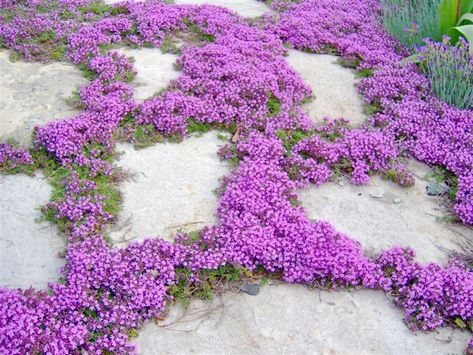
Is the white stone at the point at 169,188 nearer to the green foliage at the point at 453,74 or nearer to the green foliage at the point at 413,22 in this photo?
the green foliage at the point at 453,74

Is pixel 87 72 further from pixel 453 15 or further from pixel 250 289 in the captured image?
pixel 453 15

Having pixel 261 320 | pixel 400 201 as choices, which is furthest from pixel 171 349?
pixel 400 201

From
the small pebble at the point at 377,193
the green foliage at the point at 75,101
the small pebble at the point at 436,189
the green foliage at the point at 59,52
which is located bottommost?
the small pebble at the point at 377,193

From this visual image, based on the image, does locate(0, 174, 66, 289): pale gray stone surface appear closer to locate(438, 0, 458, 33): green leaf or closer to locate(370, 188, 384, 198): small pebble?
locate(370, 188, 384, 198): small pebble

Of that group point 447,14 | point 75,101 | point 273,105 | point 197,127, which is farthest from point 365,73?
point 75,101

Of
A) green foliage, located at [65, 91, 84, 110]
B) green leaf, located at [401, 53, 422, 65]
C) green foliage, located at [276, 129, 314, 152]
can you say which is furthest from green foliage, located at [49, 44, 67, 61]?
green leaf, located at [401, 53, 422, 65]

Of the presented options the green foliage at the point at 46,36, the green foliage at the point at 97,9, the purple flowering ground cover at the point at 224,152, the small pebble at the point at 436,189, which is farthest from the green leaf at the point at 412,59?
the green foliage at the point at 46,36
